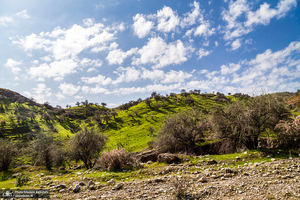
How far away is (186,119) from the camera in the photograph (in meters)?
23.6

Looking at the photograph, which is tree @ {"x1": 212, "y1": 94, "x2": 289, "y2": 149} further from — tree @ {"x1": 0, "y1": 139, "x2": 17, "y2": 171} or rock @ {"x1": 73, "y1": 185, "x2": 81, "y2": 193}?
tree @ {"x1": 0, "y1": 139, "x2": 17, "y2": 171}

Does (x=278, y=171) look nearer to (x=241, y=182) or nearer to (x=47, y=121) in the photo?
(x=241, y=182)

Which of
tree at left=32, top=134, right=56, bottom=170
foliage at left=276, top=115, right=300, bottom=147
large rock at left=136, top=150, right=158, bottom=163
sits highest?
foliage at left=276, top=115, right=300, bottom=147

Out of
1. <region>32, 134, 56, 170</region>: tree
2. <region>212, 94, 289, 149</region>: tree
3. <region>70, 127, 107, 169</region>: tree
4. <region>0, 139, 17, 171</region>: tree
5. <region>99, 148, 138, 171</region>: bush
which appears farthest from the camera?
<region>32, 134, 56, 170</region>: tree

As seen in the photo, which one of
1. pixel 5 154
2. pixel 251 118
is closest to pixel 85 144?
pixel 5 154

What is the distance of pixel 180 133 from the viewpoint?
2269 centimetres

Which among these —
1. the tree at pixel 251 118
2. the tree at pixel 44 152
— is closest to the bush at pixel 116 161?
the tree at pixel 251 118

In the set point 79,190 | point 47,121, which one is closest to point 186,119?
point 79,190

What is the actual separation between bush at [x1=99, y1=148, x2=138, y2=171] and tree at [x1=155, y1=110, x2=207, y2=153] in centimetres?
844

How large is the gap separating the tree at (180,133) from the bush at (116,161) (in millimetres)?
8445

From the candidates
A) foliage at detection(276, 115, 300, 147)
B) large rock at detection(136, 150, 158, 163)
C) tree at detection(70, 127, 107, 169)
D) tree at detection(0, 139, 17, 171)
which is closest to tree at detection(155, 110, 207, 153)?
large rock at detection(136, 150, 158, 163)

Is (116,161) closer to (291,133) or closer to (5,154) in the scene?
(291,133)

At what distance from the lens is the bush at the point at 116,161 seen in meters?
14.4

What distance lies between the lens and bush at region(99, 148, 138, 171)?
1435cm
